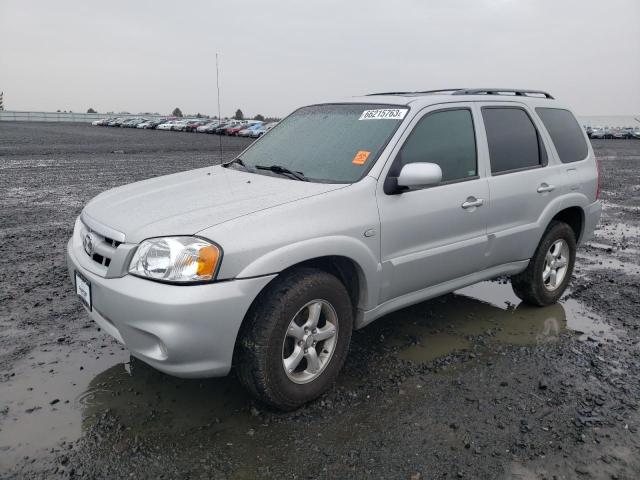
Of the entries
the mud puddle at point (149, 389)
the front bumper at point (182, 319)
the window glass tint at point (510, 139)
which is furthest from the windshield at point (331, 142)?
the mud puddle at point (149, 389)

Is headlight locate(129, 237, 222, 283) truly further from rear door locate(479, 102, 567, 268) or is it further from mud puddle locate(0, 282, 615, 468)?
rear door locate(479, 102, 567, 268)

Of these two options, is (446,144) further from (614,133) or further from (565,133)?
(614,133)

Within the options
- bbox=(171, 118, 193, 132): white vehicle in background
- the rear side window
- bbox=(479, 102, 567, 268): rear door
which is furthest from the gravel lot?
bbox=(171, 118, 193, 132): white vehicle in background

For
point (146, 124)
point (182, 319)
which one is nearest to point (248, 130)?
point (146, 124)

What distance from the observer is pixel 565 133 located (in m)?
4.93

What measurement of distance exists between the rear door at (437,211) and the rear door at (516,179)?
0.18 metres

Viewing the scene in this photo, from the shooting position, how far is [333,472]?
259 centimetres

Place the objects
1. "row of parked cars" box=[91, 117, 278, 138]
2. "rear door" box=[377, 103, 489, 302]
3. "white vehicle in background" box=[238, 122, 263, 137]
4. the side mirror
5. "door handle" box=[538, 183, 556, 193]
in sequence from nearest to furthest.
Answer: the side mirror, "rear door" box=[377, 103, 489, 302], "door handle" box=[538, 183, 556, 193], "white vehicle in background" box=[238, 122, 263, 137], "row of parked cars" box=[91, 117, 278, 138]

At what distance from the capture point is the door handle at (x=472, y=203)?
383 cm

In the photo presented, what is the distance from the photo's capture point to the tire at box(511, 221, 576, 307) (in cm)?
471

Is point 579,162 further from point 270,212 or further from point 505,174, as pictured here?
point 270,212

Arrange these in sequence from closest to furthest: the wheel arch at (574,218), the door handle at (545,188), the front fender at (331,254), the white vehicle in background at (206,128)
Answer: the front fender at (331,254)
the door handle at (545,188)
the wheel arch at (574,218)
the white vehicle in background at (206,128)

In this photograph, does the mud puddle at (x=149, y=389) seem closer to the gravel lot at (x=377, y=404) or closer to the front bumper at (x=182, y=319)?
the gravel lot at (x=377, y=404)

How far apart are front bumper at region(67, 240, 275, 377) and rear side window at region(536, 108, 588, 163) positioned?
3.27 m
